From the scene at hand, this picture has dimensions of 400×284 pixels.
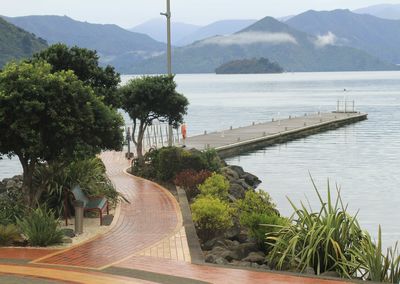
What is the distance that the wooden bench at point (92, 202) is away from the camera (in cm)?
1672

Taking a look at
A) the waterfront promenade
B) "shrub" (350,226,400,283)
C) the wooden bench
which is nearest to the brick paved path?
the waterfront promenade

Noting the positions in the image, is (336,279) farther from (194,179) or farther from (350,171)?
(350,171)

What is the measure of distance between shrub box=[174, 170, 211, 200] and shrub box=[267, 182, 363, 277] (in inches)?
312

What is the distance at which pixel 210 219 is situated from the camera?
52.0 feet

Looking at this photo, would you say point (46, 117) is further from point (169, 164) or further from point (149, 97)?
point (149, 97)

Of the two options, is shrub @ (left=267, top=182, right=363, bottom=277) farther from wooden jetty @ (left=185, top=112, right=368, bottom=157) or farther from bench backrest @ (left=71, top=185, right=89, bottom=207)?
wooden jetty @ (left=185, top=112, right=368, bottom=157)

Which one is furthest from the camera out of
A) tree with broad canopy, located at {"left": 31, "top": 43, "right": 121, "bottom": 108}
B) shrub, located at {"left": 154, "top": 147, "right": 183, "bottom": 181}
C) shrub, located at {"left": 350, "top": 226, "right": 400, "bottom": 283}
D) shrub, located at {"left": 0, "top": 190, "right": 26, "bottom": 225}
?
shrub, located at {"left": 154, "top": 147, "right": 183, "bottom": 181}

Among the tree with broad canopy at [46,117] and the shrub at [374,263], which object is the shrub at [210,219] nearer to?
the tree with broad canopy at [46,117]

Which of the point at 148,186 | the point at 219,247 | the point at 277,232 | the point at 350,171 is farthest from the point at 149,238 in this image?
the point at 350,171

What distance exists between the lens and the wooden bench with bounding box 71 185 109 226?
54.9 feet

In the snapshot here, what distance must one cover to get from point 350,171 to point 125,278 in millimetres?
28112

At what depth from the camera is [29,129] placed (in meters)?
14.8

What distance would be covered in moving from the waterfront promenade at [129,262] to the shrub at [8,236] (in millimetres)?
382

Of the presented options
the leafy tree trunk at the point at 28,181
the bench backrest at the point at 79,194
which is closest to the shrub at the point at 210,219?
the bench backrest at the point at 79,194
